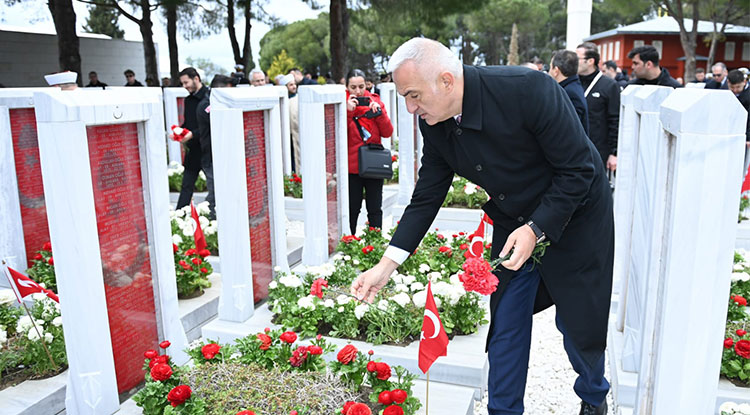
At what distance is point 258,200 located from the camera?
16.7ft

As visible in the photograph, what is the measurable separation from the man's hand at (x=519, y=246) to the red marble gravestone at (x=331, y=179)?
3911 mm

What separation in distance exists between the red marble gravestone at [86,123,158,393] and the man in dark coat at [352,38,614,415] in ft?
5.04

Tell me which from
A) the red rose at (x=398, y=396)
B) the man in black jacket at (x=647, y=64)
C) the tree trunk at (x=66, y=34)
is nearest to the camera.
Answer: the red rose at (x=398, y=396)

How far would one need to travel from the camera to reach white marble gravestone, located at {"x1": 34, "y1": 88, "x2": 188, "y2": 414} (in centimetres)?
313

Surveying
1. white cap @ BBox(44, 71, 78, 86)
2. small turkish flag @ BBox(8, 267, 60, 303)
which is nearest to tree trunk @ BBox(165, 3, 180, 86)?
white cap @ BBox(44, 71, 78, 86)

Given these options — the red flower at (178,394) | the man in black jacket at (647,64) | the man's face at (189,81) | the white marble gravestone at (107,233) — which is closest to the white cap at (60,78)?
the man's face at (189,81)

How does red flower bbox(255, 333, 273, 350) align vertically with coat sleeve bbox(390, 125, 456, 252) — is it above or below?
below

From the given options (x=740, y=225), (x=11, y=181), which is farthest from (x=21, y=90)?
(x=740, y=225)

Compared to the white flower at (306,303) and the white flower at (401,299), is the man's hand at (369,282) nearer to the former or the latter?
the white flower at (401,299)

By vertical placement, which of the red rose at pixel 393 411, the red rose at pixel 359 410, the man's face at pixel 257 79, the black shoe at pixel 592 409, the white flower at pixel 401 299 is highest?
the man's face at pixel 257 79

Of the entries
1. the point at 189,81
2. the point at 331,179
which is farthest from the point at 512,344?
the point at 189,81

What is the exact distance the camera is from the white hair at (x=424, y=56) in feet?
7.65

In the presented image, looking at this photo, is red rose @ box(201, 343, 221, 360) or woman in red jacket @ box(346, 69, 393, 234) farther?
woman in red jacket @ box(346, 69, 393, 234)

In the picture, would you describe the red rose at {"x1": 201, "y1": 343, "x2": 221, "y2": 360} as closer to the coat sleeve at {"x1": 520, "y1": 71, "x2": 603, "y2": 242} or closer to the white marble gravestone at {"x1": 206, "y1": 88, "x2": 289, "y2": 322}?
the white marble gravestone at {"x1": 206, "y1": 88, "x2": 289, "y2": 322}
